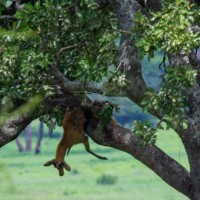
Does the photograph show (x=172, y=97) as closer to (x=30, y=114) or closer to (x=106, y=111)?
(x=106, y=111)

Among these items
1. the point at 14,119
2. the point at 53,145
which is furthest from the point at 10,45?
the point at 53,145

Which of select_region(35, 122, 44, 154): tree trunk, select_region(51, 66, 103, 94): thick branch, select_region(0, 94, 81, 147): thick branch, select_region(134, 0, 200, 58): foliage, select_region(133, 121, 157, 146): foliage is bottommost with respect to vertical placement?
select_region(35, 122, 44, 154): tree trunk

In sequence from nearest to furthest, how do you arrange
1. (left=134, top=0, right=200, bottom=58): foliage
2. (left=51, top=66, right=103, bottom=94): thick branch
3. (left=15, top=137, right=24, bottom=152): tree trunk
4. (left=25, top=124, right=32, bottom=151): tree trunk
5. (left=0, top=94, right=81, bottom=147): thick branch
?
1. (left=134, top=0, right=200, bottom=58): foliage
2. (left=51, top=66, right=103, bottom=94): thick branch
3. (left=0, top=94, right=81, bottom=147): thick branch
4. (left=15, top=137, right=24, bottom=152): tree trunk
5. (left=25, top=124, right=32, bottom=151): tree trunk

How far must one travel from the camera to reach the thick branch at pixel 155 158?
10.8 m

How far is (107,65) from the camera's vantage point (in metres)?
9.96

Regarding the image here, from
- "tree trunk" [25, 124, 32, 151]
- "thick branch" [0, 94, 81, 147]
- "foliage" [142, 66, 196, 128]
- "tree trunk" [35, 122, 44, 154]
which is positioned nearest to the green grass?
"tree trunk" [35, 122, 44, 154]

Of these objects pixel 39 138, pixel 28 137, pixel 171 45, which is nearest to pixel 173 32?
pixel 171 45

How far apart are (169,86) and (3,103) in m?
1.76

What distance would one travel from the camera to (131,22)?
10.1 metres

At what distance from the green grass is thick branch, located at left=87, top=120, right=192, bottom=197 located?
1455 centimetres

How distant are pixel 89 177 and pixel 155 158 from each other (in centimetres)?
2027

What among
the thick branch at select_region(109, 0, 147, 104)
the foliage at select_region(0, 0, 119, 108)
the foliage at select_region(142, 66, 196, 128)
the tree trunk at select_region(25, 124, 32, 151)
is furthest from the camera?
the tree trunk at select_region(25, 124, 32, 151)

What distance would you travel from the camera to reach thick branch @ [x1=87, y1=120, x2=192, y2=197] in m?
10.8

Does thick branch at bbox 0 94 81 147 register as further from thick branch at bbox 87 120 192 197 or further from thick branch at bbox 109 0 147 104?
thick branch at bbox 109 0 147 104
